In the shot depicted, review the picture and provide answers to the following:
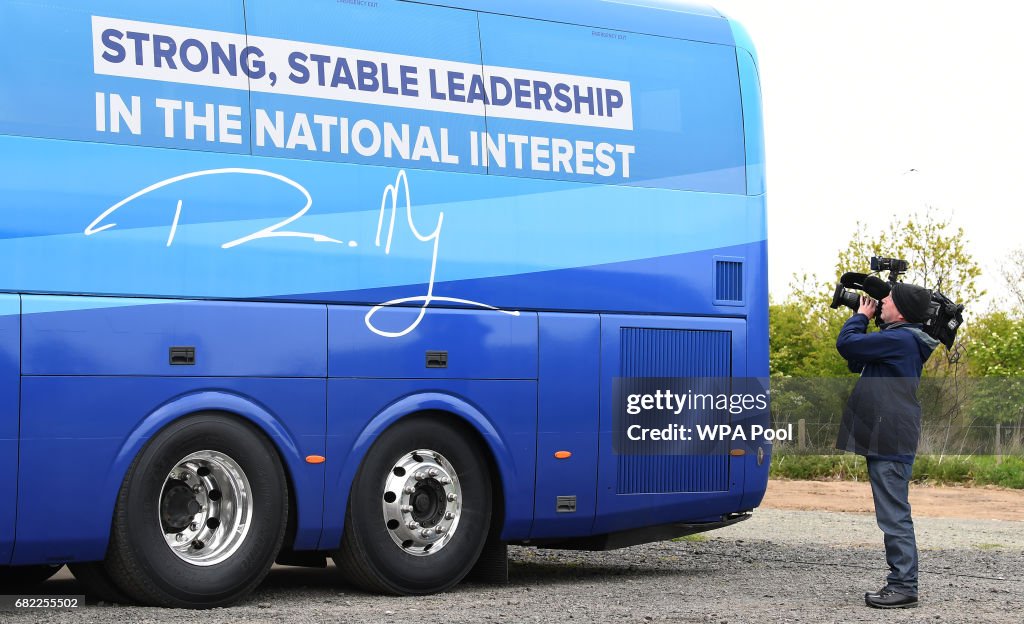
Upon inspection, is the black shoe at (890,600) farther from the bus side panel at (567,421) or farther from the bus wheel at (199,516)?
the bus wheel at (199,516)

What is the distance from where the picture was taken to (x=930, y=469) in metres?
24.7

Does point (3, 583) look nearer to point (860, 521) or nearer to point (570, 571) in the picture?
point (570, 571)

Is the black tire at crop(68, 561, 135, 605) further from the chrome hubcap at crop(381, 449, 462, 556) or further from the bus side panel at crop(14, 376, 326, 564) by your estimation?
the chrome hubcap at crop(381, 449, 462, 556)

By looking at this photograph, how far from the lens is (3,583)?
34.1ft

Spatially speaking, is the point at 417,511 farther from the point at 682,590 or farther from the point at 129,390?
the point at 129,390

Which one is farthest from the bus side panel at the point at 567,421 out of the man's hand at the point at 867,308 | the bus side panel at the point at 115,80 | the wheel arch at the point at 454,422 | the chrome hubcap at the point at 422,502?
the bus side panel at the point at 115,80

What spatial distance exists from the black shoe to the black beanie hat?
176 centimetres

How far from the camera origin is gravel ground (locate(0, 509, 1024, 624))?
905cm

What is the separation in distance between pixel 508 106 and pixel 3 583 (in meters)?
4.74

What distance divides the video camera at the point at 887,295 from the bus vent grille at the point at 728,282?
1575 mm

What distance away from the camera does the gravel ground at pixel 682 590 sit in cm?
905

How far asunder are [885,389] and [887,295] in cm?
66

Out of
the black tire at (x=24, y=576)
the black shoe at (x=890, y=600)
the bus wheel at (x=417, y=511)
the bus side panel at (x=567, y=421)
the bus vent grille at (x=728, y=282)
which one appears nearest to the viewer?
the black shoe at (x=890, y=600)
